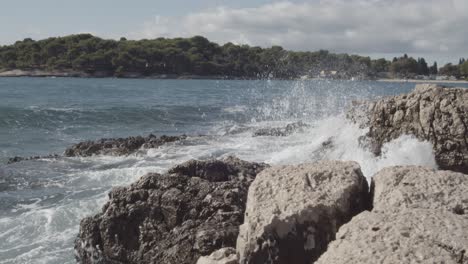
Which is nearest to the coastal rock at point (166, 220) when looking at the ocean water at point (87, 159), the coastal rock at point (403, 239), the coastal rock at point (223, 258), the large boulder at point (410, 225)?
the coastal rock at point (223, 258)

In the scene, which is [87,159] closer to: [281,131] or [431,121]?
[281,131]

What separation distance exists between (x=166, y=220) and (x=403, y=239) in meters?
3.50

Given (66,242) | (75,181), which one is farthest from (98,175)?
(66,242)

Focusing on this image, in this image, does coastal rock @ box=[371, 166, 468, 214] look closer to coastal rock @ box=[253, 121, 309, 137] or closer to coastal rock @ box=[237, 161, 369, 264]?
coastal rock @ box=[237, 161, 369, 264]

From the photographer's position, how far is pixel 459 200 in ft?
15.4

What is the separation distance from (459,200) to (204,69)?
12259cm

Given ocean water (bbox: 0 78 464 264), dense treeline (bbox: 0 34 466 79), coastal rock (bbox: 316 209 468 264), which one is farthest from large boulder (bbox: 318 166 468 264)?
dense treeline (bbox: 0 34 466 79)

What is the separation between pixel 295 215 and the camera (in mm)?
4617

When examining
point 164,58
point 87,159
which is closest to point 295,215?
point 87,159

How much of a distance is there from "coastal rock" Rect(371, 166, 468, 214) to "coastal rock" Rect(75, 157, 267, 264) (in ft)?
5.77

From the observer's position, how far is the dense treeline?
116 m

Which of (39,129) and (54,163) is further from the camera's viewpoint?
(39,129)

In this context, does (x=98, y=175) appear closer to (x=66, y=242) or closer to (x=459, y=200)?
(x=66, y=242)

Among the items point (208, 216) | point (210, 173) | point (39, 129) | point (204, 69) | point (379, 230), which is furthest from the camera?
point (204, 69)
